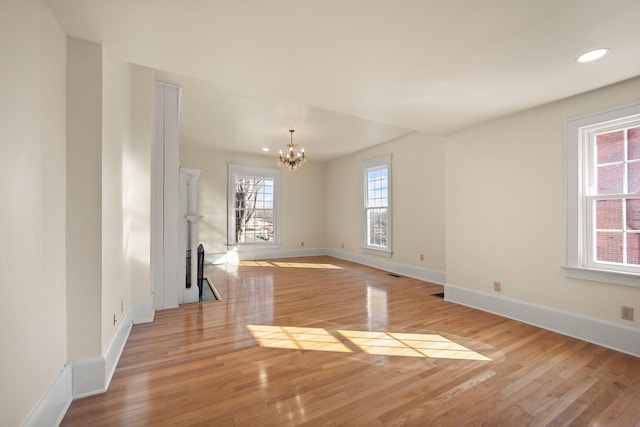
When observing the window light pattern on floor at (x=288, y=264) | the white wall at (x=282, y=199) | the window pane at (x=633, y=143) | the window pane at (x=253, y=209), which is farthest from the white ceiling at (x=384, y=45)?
the window pane at (x=253, y=209)

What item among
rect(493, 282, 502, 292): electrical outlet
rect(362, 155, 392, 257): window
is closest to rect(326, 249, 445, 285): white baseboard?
rect(362, 155, 392, 257): window

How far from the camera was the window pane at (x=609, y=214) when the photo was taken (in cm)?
257

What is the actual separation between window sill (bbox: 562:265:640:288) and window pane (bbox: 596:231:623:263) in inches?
6.5

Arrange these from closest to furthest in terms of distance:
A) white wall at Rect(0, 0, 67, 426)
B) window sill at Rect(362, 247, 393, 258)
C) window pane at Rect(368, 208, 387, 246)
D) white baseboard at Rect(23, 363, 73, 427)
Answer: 1. white wall at Rect(0, 0, 67, 426)
2. white baseboard at Rect(23, 363, 73, 427)
3. window sill at Rect(362, 247, 393, 258)
4. window pane at Rect(368, 208, 387, 246)

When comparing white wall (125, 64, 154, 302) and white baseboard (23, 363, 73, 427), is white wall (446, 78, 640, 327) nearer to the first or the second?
white wall (125, 64, 154, 302)

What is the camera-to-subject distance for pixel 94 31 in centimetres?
170

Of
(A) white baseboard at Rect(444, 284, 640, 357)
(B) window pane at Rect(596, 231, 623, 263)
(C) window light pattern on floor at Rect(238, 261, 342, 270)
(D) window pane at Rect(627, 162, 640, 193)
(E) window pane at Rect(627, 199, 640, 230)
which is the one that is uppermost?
(D) window pane at Rect(627, 162, 640, 193)

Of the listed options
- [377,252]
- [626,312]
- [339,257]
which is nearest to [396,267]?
[377,252]

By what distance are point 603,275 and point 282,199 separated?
644 cm

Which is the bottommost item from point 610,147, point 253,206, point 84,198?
point 84,198

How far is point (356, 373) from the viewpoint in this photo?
82.0 inches

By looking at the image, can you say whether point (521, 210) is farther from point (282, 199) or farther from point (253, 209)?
point (253, 209)

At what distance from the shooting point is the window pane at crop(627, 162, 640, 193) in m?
2.47

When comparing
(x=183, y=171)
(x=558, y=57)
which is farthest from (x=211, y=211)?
(x=558, y=57)
